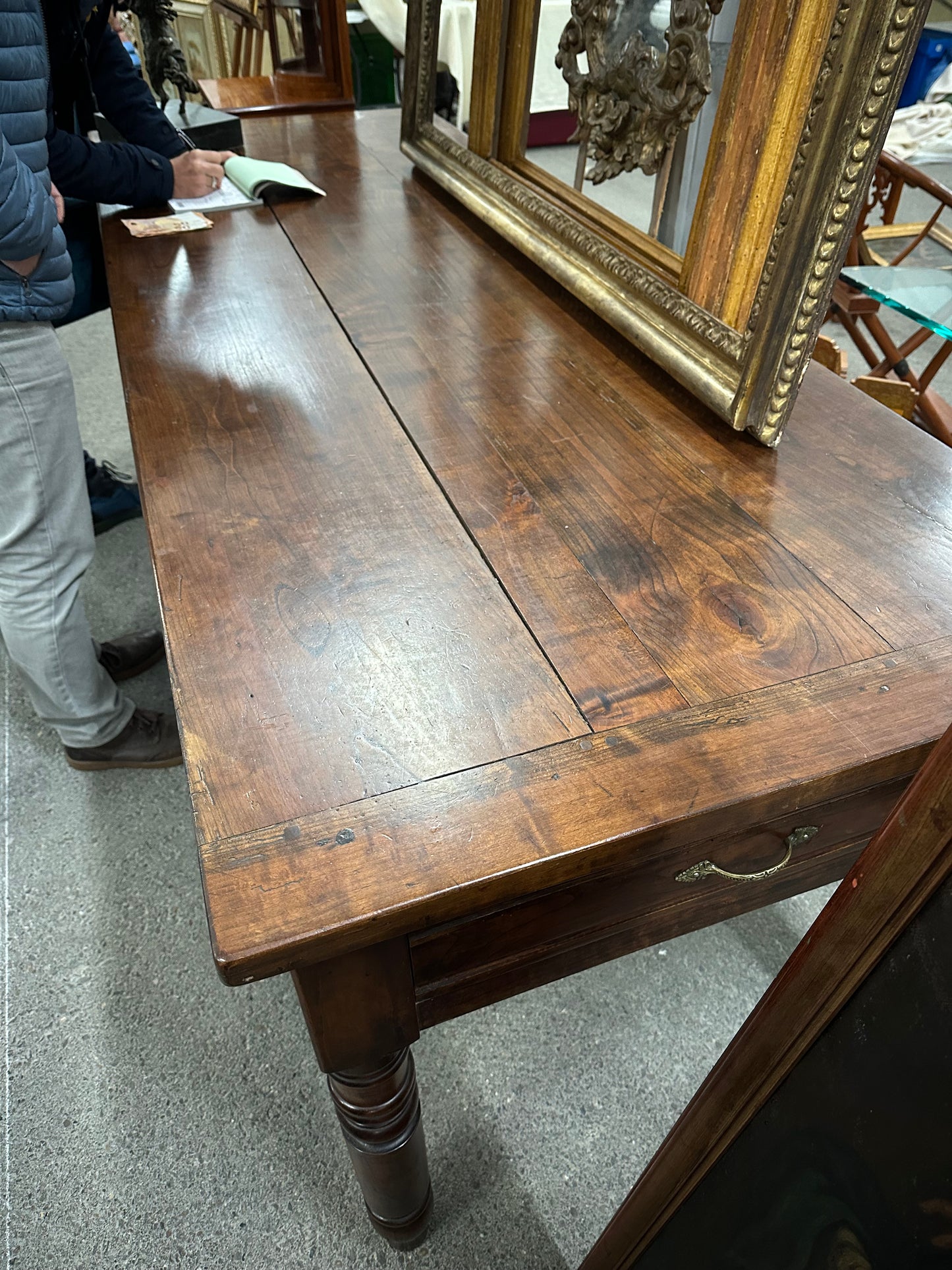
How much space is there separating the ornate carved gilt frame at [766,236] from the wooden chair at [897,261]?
0.92 metres

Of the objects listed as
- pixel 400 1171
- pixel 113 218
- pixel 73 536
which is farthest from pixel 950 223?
pixel 400 1171

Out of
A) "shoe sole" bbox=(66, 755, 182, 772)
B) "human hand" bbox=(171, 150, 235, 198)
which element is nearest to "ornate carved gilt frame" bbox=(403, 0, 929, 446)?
"human hand" bbox=(171, 150, 235, 198)

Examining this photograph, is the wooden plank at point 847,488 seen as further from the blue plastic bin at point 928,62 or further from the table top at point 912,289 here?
the blue plastic bin at point 928,62

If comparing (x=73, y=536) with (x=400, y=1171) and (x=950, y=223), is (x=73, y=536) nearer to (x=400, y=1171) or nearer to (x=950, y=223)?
(x=400, y=1171)

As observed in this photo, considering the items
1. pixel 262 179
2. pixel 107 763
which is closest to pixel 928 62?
pixel 262 179

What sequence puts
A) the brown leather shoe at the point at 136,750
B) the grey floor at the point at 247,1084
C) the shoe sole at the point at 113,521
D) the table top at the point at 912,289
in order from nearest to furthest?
the grey floor at the point at 247,1084, the brown leather shoe at the point at 136,750, the table top at the point at 912,289, the shoe sole at the point at 113,521

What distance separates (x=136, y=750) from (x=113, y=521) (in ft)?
2.57

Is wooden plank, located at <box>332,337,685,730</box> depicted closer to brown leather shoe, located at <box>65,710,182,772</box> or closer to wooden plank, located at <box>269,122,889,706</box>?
wooden plank, located at <box>269,122,889,706</box>

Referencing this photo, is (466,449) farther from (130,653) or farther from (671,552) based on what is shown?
(130,653)

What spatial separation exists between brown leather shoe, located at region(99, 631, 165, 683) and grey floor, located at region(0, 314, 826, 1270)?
325mm

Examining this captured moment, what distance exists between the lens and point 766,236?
2.83ft

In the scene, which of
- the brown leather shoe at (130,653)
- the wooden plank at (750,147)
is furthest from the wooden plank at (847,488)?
the brown leather shoe at (130,653)

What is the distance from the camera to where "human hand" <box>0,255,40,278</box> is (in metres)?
0.98

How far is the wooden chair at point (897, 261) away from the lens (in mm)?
1888
